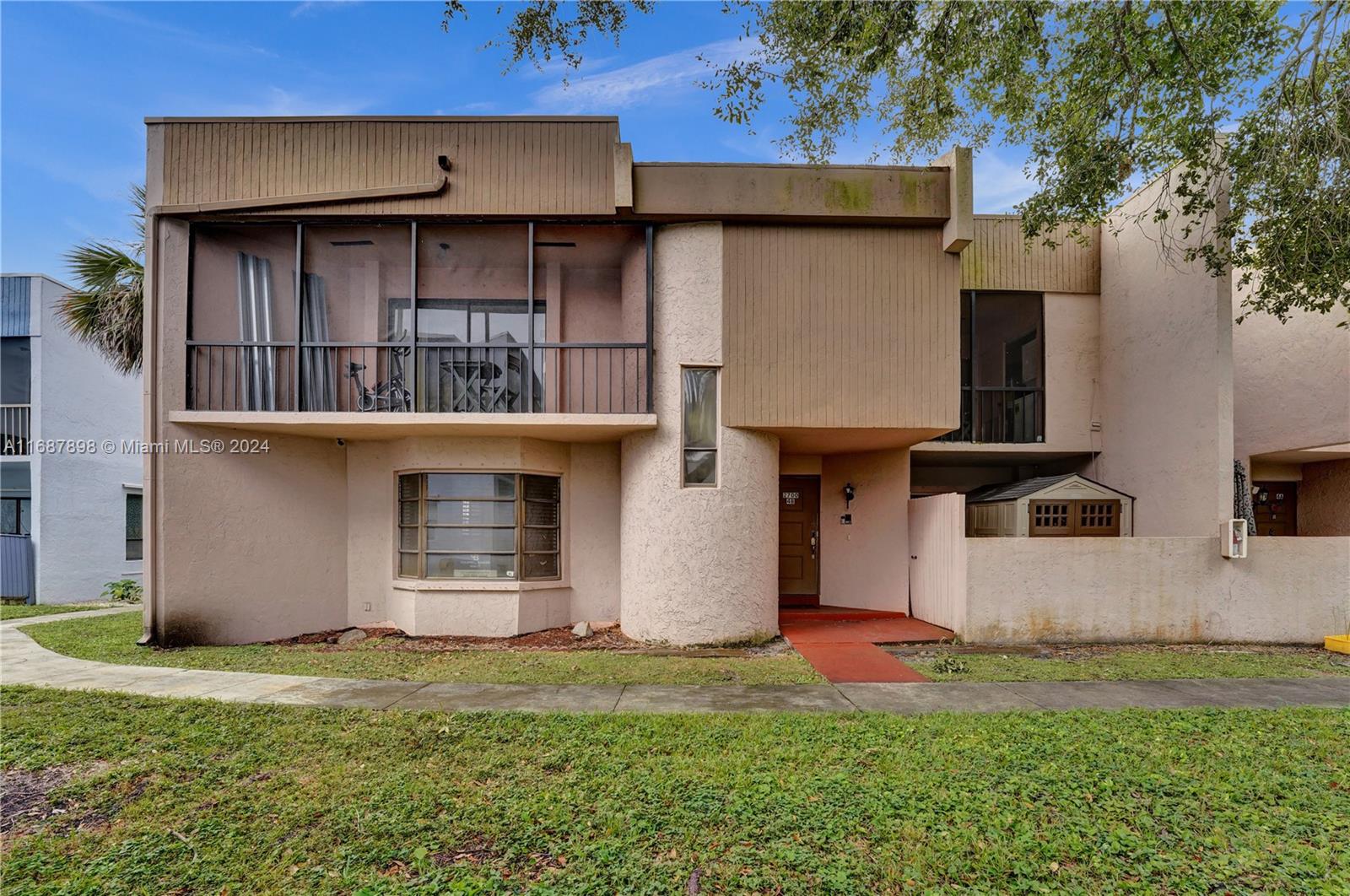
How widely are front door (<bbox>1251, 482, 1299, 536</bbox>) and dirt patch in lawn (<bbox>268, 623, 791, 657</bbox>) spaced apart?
966 centimetres

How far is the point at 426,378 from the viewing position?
8.74 m

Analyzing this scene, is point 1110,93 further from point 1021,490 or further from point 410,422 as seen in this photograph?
point 410,422

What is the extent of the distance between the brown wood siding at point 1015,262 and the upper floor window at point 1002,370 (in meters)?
0.23

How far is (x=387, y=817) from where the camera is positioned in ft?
11.7

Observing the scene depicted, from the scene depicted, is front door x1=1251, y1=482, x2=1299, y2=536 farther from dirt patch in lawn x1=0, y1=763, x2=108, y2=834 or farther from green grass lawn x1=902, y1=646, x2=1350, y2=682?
dirt patch in lawn x1=0, y1=763, x2=108, y2=834

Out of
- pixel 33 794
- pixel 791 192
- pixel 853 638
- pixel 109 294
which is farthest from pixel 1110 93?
pixel 109 294

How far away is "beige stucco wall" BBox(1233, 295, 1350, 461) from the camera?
9.59m

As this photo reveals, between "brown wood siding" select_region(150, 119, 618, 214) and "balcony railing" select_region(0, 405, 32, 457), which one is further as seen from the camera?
"balcony railing" select_region(0, 405, 32, 457)

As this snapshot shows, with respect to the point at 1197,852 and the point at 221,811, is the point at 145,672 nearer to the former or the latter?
the point at 221,811

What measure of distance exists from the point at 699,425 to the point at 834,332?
2.15 m

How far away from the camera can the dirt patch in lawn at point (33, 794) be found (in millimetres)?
3629

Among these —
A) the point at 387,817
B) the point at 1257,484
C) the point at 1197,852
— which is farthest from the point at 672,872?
the point at 1257,484

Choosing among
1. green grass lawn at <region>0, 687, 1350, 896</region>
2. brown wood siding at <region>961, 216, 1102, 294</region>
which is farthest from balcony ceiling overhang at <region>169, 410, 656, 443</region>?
brown wood siding at <region>961, 216, 1102, 294</region>

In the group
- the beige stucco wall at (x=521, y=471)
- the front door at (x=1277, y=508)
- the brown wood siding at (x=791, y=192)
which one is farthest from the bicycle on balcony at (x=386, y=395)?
the front door at (x=1277, y=508)
